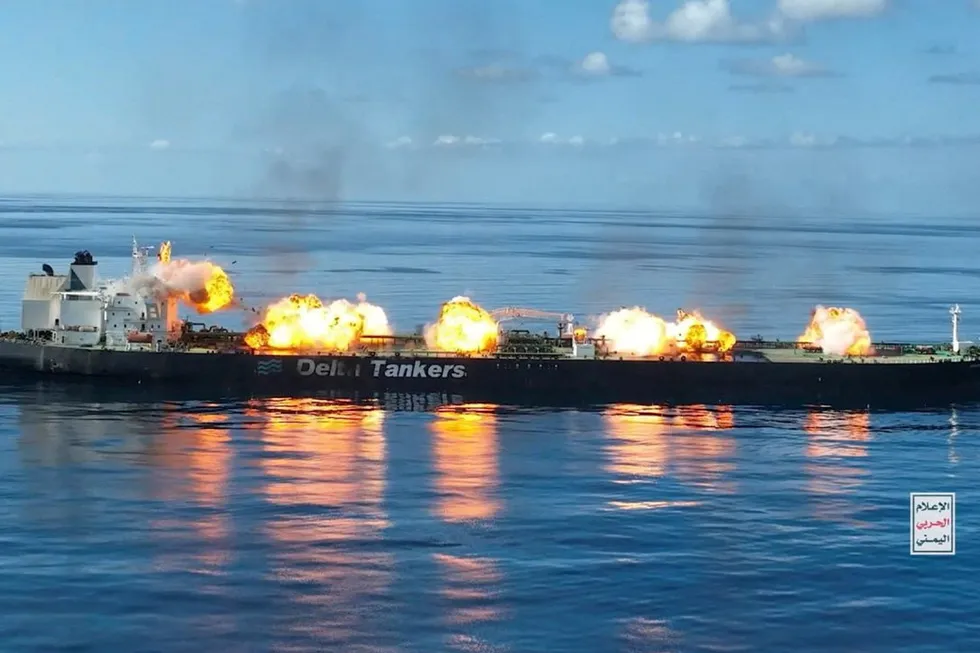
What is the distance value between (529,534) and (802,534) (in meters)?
12.2

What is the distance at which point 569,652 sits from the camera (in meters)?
44.6

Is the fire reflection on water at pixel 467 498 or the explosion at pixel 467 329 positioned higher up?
the explosion at pixel 467 329

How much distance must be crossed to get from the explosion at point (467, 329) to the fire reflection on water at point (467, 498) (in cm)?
902

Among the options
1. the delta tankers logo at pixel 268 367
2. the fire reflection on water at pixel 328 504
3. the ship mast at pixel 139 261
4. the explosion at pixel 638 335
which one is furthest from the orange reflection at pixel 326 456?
the explosion at pixel 638 335

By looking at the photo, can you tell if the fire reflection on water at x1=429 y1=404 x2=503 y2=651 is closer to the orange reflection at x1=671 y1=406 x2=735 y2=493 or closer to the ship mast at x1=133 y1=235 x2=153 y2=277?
the orange reflection at x1=671 y1=406 x2=735 y2=493

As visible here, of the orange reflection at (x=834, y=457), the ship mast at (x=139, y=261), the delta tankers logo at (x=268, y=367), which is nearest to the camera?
the orange reflection at (x=834, y=457)

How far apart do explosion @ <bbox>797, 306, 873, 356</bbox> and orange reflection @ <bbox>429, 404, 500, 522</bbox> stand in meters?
29.7

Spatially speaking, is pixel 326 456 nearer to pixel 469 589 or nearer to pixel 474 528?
pixel 474 528

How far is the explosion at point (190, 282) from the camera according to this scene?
351ft

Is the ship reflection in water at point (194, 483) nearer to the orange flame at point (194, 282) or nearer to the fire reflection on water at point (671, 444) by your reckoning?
the orange flame at point (194, 282)

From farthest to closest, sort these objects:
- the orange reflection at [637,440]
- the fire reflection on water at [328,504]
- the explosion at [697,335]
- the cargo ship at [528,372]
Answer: the explosion at [697,335] < the cargo ship at [528,372] < the orange reflection at [637,440] < the fire reflection on water at [328,504]

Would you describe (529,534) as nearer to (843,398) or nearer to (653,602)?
(653,602)

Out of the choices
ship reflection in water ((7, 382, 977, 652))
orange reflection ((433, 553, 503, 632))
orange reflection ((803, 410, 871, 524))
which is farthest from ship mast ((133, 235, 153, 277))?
orange reflection ((433, 553, 503, 632))

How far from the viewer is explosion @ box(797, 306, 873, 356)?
10562 cm
